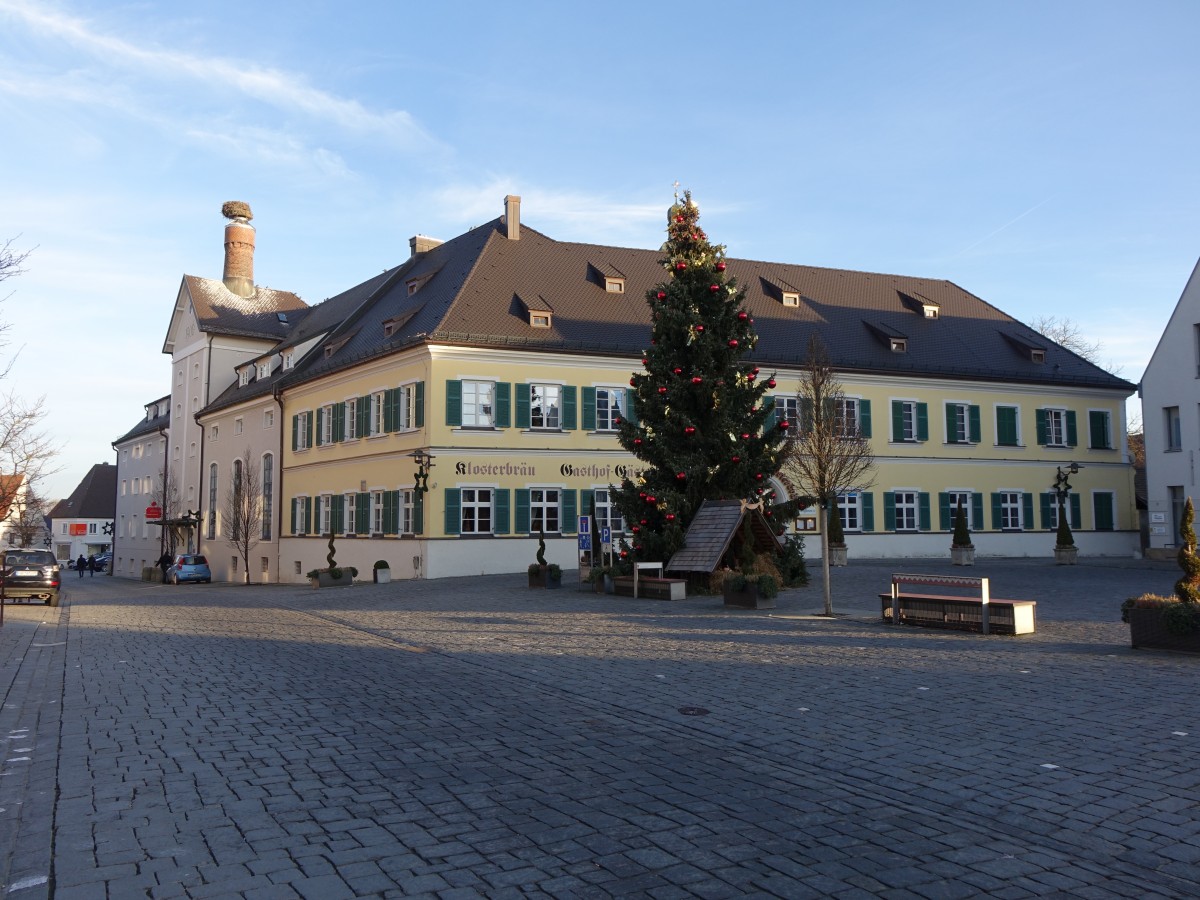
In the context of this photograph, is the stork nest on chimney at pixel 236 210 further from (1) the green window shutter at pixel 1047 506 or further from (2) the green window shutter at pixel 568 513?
(1) the green window shutter at pixel 1047 506

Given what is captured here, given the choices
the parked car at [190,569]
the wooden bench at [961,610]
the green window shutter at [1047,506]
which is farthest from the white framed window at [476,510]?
the green window shutter at [1047,506]

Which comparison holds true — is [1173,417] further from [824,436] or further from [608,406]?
[608,406]

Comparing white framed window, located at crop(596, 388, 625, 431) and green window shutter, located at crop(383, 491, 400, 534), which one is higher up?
white framed window, located at crop(596, 388, 625, 431)

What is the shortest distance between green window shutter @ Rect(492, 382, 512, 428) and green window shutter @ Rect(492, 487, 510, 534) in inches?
90.0

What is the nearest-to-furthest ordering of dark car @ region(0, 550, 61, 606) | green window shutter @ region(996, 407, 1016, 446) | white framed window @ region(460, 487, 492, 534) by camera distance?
1. dark car @ region(0, 550, 61, 606)
2. white framed window @ region(460, 487, 492, 534)
3. green window shutter @ region(996, 407, 1016, 446)

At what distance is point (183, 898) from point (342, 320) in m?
43.7

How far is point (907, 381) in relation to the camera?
42812mm

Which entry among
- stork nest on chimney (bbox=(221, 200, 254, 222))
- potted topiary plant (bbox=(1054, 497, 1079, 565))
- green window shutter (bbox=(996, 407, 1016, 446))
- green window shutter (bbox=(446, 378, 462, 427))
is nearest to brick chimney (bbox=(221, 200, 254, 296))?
stork nest on chimney (bbox=(221, 200, 254, 222))

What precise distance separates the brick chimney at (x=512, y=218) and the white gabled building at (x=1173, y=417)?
24769mm

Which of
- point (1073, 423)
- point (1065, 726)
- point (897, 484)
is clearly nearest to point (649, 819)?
point (1065, 726)

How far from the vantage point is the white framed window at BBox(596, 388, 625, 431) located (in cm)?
3747

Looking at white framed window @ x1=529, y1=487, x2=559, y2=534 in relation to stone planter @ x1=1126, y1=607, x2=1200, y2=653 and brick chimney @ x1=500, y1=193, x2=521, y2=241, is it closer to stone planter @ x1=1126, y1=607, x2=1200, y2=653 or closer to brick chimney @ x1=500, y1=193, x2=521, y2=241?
brick chimney @ x1=500, y1=193, x2=521, y2=241

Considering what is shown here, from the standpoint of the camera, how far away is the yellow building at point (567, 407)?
1390 inches

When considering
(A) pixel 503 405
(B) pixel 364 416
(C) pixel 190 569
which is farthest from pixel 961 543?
(C) pixel 190 569
